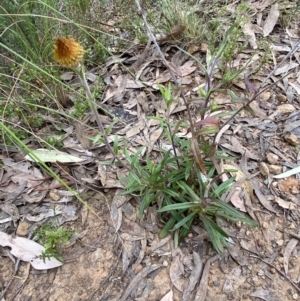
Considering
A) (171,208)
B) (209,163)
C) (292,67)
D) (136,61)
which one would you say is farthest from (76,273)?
(292,67)

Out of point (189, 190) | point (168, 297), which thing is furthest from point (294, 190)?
point (168, 297)

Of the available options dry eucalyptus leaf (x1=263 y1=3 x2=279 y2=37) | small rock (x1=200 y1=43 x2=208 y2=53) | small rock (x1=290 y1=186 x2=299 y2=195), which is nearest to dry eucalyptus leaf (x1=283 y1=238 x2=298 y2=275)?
small rock (x1=290 y1=186 x2=299 y2=195)

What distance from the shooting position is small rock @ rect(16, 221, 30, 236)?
172cm

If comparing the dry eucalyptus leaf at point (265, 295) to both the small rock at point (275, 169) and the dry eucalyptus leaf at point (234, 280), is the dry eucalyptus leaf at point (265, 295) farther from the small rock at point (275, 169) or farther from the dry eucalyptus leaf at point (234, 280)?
the small rock at point (275, 169)

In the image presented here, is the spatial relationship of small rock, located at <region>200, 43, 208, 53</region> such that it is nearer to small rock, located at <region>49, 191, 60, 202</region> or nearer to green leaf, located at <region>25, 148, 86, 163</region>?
green leaf, located at <region>25, 148, 86, 163</region>

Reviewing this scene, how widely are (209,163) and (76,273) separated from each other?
70 cm

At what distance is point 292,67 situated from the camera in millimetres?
2193

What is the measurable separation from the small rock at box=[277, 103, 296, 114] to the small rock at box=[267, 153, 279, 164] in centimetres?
29

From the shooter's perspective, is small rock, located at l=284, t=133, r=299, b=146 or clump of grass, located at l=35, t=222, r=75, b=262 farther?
small rock, located at l=284, t=133, r=299, b=146

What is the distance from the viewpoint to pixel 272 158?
1.83 m

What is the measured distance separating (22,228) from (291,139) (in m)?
1.30

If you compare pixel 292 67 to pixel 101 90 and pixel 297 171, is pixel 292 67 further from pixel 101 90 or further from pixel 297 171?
pixel 101 90

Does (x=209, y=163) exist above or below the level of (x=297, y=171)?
above

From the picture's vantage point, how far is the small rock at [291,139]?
6.14 ft
